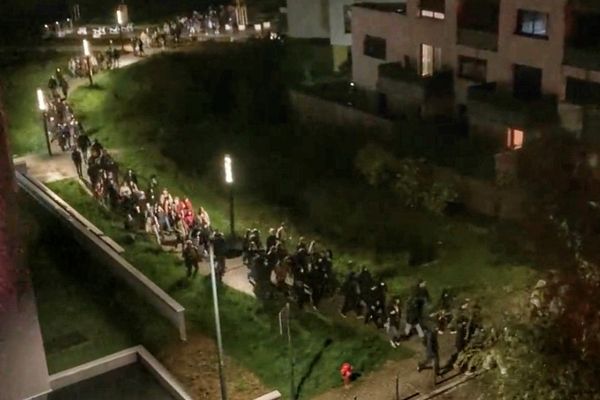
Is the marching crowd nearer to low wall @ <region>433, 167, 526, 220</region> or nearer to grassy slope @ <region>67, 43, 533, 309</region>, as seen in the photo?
grassy slope @ <region>67, 43, 533, 309</region>

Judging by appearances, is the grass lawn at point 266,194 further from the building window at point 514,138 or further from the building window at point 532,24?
the building window at point 532,24

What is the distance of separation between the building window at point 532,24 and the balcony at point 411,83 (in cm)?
402

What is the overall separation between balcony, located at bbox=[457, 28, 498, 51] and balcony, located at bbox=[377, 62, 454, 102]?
5.00 ft

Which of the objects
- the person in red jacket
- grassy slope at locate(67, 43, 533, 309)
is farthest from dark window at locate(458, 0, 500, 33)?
the person in red jacket

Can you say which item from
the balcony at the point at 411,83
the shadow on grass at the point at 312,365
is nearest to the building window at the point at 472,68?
the balcony at the point at 411,83

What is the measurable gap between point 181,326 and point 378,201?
11.2 meters

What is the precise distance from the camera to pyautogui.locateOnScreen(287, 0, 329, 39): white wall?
5003cm

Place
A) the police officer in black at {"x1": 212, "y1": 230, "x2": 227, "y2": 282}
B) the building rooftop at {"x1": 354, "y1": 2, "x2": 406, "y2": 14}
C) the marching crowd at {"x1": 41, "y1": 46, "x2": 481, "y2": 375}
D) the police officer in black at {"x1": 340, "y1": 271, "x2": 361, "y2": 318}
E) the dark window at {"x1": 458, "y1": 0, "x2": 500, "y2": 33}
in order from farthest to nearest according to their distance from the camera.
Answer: the building rooftop at {"x1": 354, "y1": 2, "x2": 406, "y2": 14} → the dark window at {"x1": 458, "y1": 0, "x2": 500, "y2": 33} → the police officer in black at {"x1": 212, "y1": 230, "x2": 227, "y2": 282} → the police officer in black at {"x1": 340, "y1": 271, "x2": 361, "y2": 318} → the marching crowd at {"x1": 41, "y1": 46, "x2": 481, "y2": 375}

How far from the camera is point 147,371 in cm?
1794

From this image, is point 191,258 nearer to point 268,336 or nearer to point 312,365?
point 268,336

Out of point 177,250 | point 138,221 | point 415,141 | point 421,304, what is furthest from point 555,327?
point 415,141

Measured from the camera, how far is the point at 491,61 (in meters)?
32.4

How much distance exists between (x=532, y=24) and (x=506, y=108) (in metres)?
3.33

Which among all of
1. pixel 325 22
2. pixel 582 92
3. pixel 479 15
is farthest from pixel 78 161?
pixel 325 22
